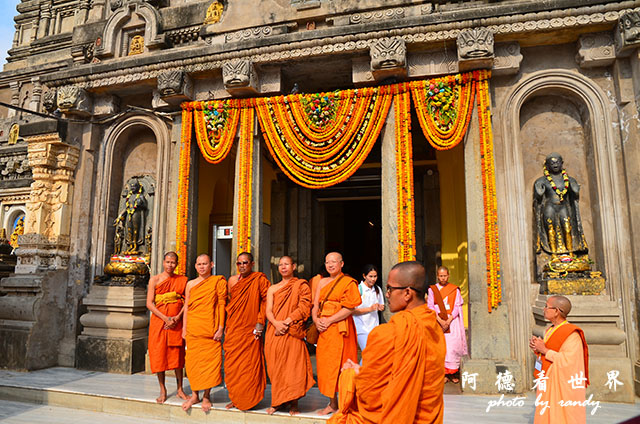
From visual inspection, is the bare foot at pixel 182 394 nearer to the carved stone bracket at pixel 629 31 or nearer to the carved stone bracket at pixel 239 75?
the carved stone bracket at pixel 239 75

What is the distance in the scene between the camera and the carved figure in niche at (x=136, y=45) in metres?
7.35

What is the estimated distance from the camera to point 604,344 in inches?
195

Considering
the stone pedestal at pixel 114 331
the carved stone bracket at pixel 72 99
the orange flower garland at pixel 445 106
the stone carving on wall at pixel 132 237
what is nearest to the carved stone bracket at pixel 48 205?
the carved stone bracket at pixel 72 99

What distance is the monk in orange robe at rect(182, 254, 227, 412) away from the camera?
15.2ft

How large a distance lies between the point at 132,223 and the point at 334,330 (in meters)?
4.40

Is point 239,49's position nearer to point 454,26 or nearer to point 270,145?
point 270,145

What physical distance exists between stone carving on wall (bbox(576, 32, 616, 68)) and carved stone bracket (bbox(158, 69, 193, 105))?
562 centimetres

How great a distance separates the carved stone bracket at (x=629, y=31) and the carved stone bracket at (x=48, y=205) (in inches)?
329

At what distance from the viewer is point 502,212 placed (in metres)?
5.58

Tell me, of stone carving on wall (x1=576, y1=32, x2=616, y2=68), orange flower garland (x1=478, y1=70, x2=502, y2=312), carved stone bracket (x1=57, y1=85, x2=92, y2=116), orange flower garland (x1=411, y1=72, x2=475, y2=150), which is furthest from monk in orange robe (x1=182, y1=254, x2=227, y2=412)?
stone carving on wall (x1=576, y1=32, x2=616, y2=68)

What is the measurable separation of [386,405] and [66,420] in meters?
4.25

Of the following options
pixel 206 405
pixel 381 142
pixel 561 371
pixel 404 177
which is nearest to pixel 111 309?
pixel 206 405

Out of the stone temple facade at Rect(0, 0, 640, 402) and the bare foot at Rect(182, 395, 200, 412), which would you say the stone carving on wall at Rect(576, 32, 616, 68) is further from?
the bare foot at Rect(182, 395, 200, 412)

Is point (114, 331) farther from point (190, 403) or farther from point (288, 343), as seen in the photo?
point (288, 343)
